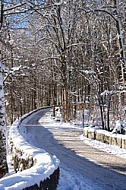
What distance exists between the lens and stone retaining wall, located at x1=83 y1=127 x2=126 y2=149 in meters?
16.4

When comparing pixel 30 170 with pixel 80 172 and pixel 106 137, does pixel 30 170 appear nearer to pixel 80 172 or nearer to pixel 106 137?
pixel 80 172

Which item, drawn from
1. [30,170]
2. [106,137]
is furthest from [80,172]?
[106,137]

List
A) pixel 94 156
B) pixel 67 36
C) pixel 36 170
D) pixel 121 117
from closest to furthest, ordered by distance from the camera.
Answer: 1. pixel 36 170
2. pixel 94 156
3. pixel 121 117
4. pixel 67 36

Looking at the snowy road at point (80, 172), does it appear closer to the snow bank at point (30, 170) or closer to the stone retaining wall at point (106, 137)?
the snow bank at point (30, 170)

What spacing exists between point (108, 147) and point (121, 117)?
613cm

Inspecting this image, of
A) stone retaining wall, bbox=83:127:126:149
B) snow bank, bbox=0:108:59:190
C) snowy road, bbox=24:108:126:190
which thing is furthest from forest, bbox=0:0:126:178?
snow bank, bbox=0:108:59:190

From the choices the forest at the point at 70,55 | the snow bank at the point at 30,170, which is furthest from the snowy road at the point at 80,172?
the forest at the point at 70,55

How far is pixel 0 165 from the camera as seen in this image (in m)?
11.6

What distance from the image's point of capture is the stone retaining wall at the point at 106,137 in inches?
645

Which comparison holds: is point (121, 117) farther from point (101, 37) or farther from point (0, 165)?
point (101, 37)

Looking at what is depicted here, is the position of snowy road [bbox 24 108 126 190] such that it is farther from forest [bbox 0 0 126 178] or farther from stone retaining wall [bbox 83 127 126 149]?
forest [bbox 0 0 126 178]

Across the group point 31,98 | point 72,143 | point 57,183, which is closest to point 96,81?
point 72,143

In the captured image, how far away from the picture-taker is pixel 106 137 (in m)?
18.1

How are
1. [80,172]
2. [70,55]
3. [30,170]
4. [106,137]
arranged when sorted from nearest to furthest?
[30,170] < [80,172] < [106,137] < [70,55]
